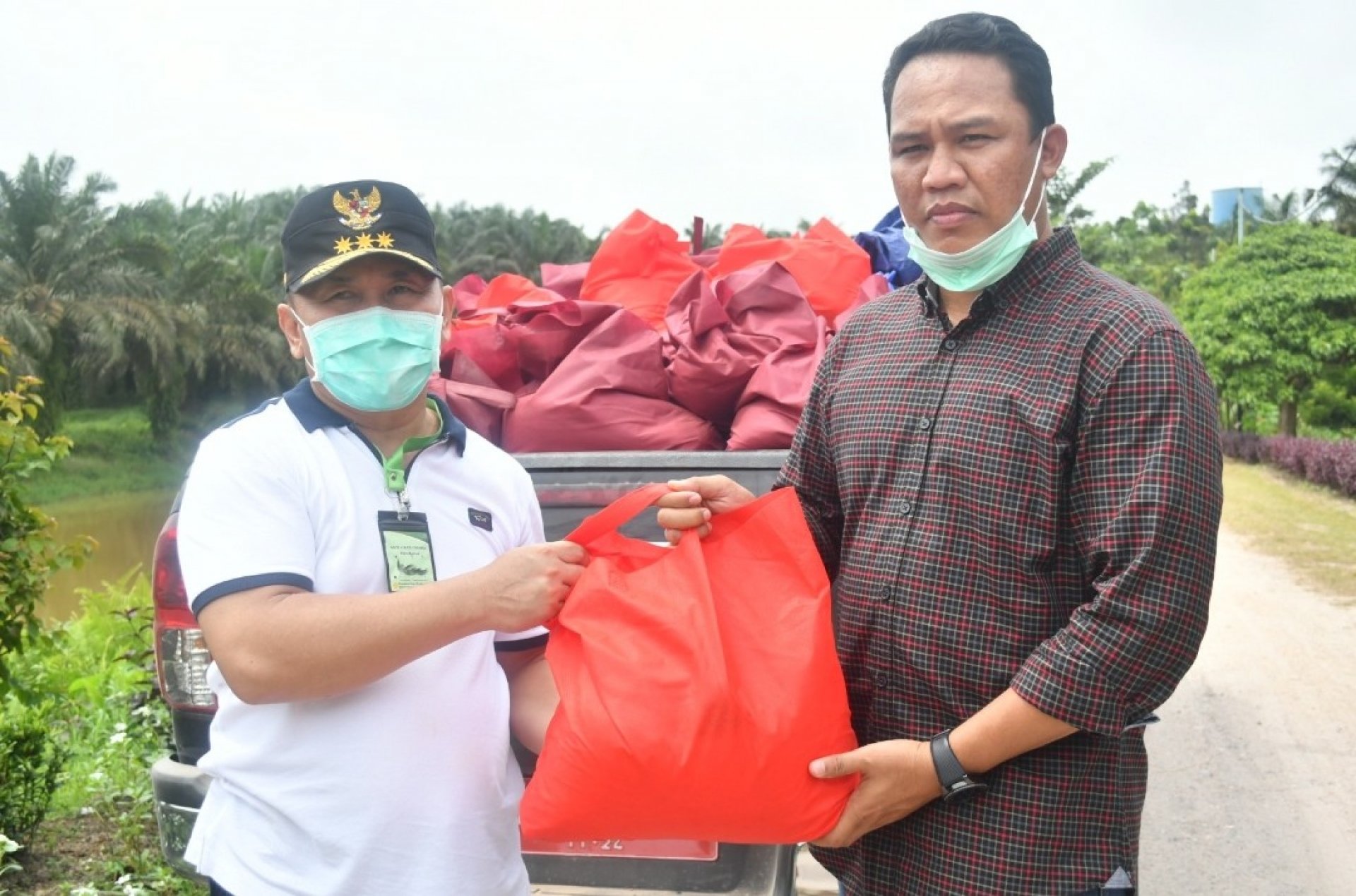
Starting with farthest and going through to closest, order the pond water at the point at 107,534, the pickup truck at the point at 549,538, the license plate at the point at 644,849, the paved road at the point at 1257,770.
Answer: the pond water at the point at 107,534 < the paved road at the point at 1257,770 < the pickup truck at the point at 549,538 < the license plate at the point at 644,849

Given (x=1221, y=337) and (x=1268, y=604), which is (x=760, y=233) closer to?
(x=1268, y=604)

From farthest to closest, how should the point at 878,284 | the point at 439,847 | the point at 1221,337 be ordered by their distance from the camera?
the point at 1221,337 < the point at 878,284 < the point at 439,847

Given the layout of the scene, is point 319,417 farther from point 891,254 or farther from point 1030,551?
point 891,254

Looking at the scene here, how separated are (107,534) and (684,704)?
22.6m

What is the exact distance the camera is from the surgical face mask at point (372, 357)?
6.25 ft

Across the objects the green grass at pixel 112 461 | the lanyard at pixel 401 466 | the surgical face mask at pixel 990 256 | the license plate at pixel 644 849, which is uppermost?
the surgical face mask at pixel 990 256

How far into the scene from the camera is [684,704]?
1751 millimetres

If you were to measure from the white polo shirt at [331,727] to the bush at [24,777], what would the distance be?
273cm

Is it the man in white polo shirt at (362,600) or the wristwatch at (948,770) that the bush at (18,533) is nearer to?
the man in white polo shirt at (362,600)

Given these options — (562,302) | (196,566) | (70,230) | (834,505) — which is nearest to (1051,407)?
(834,505)

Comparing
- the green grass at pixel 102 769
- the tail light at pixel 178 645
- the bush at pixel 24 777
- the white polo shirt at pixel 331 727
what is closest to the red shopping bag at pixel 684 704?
the white polo shirt at pixel 331 727

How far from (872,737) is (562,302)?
208 centimetres

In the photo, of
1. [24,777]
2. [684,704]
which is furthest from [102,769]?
[684,704]

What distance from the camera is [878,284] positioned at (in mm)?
4062
